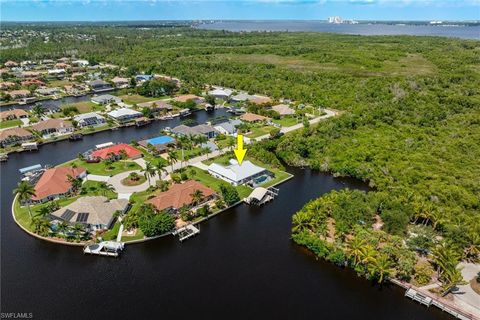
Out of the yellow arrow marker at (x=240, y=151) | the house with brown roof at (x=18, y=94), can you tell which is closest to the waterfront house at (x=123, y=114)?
the yellow arrow marker at (x=240, y=151)

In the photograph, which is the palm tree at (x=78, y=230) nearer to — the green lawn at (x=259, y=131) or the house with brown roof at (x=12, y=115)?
the green lawn at (x=259, y=131)

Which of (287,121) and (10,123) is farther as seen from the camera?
(287,121)

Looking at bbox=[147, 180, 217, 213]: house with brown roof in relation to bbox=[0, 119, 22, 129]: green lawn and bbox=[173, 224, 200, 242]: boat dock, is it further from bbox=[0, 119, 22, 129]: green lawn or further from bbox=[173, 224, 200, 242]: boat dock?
bbox=[0, 119, 22, 129]: green lawn

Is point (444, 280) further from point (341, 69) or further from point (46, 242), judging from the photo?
point (341, 69)

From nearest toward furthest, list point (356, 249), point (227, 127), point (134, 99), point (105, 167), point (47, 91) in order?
point (356, 249) → point (105, 167) → point (227, 127) → point (134, 99) → point (47, 91)

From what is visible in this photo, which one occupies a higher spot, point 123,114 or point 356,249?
point 123,114

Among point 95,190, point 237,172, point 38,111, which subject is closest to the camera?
point 95,190

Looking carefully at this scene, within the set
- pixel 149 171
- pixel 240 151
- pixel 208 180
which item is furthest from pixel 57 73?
pixel 208 180

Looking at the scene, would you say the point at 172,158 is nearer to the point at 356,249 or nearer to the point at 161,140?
the point at 161,140
